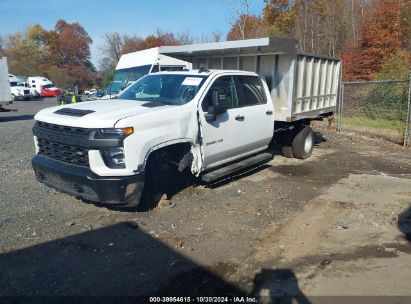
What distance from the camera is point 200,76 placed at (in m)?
6.23

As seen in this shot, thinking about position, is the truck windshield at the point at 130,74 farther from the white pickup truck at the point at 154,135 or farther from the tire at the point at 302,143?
the tire at the point at 302,143

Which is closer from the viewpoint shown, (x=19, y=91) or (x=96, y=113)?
(x=96, y=113)

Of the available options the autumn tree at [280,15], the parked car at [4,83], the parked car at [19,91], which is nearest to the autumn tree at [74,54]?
the parked car at [19,91]

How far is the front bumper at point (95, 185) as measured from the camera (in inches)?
184

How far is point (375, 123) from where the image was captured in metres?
15.3

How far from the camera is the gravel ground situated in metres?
3.70

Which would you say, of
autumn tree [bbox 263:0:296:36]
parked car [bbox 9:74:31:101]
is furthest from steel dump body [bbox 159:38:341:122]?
parked car [bbox 9:74:31:101]

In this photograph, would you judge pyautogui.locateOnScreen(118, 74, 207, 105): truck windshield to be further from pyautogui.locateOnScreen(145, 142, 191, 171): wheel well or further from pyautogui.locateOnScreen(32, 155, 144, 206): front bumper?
pyautogui.locateOnScreen(32, 155, 144, 206): front bumper

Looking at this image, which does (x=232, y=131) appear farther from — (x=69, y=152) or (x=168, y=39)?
(x=168, y=39)

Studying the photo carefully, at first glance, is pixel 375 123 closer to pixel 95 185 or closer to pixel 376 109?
pixel 376 109

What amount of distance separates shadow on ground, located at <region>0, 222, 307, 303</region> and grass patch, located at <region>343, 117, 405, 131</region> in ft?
38.1

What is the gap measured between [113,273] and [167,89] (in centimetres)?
325

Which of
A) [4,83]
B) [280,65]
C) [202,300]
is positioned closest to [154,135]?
[202,300]

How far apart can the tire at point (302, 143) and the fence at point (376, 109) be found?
4381 millimetres
